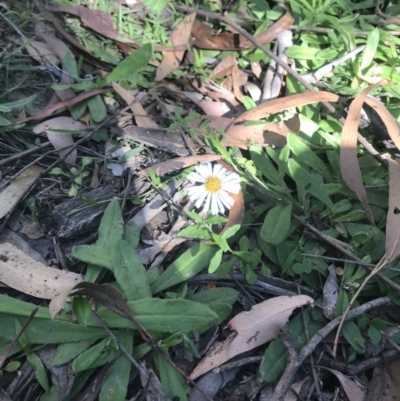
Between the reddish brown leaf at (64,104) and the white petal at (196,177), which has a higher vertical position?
the reddish brown leaf at (64,104)

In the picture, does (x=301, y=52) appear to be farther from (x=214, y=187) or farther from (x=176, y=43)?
(x=214, y=187)

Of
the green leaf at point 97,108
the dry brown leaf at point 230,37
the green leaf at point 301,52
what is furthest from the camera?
the dry brown leaf at point 230,37

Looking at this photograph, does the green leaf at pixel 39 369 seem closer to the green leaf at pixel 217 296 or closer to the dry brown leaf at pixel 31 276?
the dry brown leaf at pixel 31 276

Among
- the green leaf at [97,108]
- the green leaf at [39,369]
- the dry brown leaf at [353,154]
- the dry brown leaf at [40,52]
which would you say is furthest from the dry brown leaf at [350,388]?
the dry brown leaf at [40,52]

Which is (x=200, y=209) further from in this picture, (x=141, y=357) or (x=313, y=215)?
(x=141, y=357)

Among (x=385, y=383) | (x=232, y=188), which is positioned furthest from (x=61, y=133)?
(x=385, y=383)
